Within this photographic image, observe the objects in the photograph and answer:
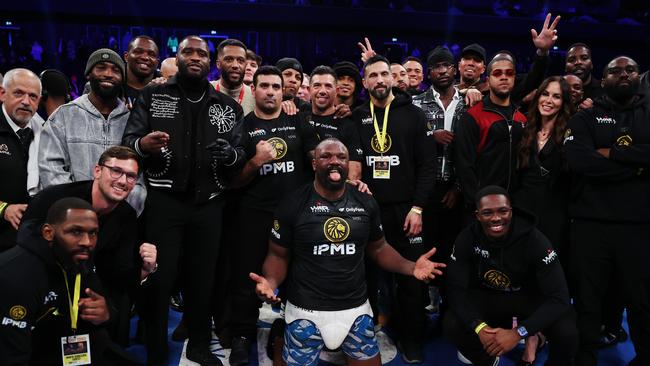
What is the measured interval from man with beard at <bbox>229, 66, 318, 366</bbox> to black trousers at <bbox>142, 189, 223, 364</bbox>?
18 centimetres

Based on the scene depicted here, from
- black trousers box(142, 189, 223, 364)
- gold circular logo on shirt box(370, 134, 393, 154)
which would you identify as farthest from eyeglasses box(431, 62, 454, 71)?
black trousers box(142, 189, 223, 364)

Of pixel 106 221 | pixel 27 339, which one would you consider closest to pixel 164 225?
pixel 106 221

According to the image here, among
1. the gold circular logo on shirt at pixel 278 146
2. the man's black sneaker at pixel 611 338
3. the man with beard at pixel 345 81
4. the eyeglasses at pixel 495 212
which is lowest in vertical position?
the man's black sneaker at pixel 611 338

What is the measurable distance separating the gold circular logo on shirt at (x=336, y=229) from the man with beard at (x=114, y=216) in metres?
0.90

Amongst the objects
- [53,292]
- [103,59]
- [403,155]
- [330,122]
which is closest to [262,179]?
[330,122]

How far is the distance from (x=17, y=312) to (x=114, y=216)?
74 cm

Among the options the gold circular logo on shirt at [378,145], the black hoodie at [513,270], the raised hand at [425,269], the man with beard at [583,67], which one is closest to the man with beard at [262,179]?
the gold circular logo on shirt at [378,145]

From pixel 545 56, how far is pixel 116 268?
3.05 metres

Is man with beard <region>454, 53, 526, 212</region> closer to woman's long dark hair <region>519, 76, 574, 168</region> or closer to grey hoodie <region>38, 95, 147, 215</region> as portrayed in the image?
woman's long dark hair <region>519, 76, 574, 168</region>

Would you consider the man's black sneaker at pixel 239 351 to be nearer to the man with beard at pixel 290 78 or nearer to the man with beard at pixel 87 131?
the man with beard at pixel 87 131

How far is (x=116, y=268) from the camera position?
114 inches

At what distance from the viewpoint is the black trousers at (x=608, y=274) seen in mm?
3281

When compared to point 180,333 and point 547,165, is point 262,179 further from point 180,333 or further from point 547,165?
point 547,165

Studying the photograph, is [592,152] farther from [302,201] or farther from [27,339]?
[27,339]
